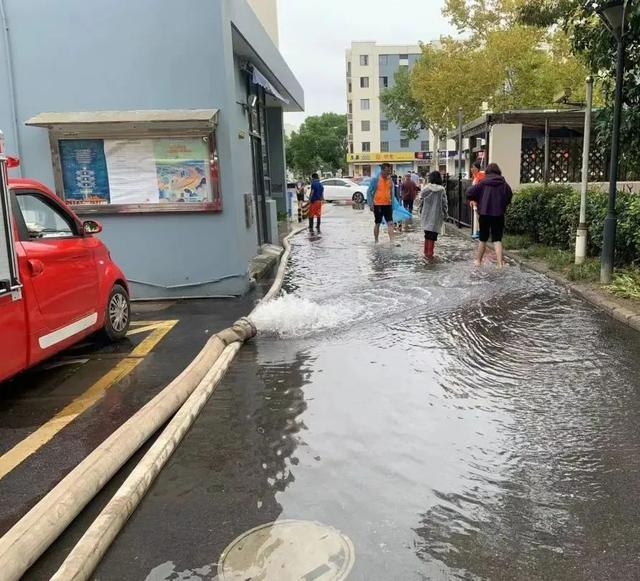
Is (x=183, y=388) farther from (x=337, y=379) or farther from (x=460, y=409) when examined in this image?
(x=460, y=409)

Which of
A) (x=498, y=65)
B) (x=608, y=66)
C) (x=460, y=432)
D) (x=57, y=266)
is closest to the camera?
(x=460, y=432)

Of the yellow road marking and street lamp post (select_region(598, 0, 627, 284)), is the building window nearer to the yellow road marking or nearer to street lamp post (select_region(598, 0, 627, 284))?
the yellow road marking

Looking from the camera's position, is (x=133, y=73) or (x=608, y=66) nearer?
(x=133, y=73)

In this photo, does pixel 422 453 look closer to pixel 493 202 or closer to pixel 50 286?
pixel 50 286

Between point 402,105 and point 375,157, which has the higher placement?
point 402,105

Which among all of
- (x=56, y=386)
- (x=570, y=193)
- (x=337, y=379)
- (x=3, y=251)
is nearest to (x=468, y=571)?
(x=337, y=379)

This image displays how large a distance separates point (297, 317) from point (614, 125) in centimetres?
477

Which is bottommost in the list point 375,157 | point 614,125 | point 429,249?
point 429,249

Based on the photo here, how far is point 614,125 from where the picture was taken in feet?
26.2

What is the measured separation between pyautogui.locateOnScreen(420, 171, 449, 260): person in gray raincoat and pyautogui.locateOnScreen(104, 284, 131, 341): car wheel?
644cm

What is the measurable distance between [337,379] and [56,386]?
2450 mm

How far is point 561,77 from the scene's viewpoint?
22.3 m

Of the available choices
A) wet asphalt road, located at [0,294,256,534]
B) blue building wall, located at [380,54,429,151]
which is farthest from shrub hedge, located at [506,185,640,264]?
blue building wall, located at [380,54,429,151]

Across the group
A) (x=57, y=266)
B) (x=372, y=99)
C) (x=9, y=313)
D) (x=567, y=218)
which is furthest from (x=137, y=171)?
(x=372, y=99)
